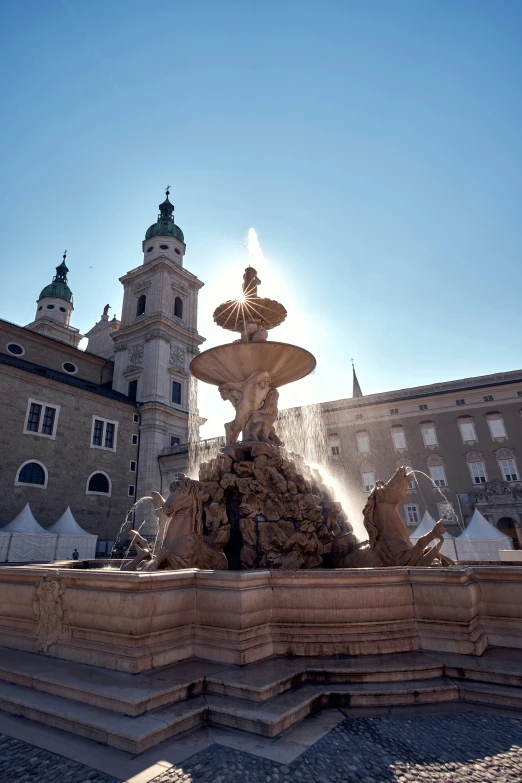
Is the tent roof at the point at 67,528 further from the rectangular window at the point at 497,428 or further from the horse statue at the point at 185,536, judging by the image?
the rectangular window at the point at 497,428

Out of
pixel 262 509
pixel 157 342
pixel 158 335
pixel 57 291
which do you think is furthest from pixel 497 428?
pixel 57 291

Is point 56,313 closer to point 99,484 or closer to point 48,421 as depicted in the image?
point 48,421

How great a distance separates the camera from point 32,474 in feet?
92.2

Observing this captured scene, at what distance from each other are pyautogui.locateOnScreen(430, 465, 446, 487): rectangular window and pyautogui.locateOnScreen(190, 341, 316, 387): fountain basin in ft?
84.9

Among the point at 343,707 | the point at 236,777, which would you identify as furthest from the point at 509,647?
the point at 236,777

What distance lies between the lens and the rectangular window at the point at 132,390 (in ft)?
135

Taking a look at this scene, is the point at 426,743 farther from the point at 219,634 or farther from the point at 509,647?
the point at 509,647

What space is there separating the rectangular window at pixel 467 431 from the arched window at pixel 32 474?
101 feet

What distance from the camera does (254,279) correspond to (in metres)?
12.2

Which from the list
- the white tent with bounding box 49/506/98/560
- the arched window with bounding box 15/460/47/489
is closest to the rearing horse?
the white tent with bounding box 49/506/98/560

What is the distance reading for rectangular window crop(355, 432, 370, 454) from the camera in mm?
34875

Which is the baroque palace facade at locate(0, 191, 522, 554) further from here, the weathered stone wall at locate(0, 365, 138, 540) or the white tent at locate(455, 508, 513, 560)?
the white tent at locate(455, 508, 513, 560)

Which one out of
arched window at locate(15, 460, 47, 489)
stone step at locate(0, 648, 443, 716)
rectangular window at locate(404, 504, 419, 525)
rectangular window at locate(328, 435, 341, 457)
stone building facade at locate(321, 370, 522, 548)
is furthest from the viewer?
rectangular window at locate(328, 435, 341, 457)

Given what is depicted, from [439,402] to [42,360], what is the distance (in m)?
34.6
